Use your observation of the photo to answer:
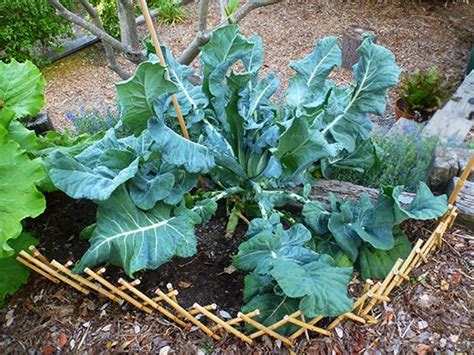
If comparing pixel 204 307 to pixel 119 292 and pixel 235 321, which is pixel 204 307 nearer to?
pixel 235 321

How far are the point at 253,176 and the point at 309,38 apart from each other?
4.34m

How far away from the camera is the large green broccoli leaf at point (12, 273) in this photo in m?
1.74

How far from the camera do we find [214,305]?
5.13 feet

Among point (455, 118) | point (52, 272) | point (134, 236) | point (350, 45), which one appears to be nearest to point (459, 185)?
point (134, 236)

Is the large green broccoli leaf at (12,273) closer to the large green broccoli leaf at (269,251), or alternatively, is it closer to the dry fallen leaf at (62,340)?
the dry fallen leaf at (62,340)

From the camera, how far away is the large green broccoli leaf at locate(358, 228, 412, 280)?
181 centimetres

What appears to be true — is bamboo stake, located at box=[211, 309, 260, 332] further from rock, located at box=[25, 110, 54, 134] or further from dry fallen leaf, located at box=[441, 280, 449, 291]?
rock, located at box=[25, 110, 54, 134]

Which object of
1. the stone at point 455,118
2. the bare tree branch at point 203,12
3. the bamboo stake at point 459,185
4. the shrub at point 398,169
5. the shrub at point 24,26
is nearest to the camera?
the bamboo stake at point 459,185

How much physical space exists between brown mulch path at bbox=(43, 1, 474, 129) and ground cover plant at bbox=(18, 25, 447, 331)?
3125 millimetres

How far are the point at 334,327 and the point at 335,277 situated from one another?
0.72 feet

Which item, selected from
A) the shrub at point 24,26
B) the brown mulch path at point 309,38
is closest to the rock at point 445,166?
the brown mulch path at point 309,38

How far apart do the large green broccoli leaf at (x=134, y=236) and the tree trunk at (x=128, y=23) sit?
1.59 metres

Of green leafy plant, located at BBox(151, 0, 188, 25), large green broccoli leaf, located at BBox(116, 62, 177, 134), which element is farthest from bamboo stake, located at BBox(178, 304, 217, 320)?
green leafy plant, located at BBox(151, 0, 188, 25)

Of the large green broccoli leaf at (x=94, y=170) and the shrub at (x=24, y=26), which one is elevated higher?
the large green broccoli leaf at (x=94, y=170)
